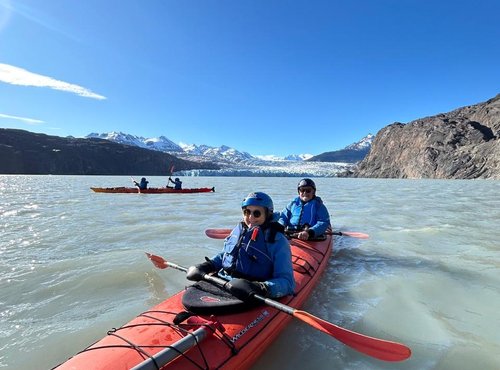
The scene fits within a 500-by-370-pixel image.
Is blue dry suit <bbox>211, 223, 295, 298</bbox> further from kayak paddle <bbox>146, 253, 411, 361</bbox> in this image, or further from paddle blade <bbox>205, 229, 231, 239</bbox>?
paddle blade <bbox>205, 229, 231, 239</bbox>

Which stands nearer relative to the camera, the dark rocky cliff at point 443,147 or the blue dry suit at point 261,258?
the blue dry suit at point 261,258

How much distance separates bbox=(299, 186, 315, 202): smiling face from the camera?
8.48m

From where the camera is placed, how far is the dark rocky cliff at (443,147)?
86125mm

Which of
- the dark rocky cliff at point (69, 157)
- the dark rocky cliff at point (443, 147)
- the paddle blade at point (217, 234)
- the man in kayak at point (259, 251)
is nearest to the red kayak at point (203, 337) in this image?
the man in kayak at point (259, 251)

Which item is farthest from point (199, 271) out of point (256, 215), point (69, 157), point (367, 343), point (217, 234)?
point (69, 157)

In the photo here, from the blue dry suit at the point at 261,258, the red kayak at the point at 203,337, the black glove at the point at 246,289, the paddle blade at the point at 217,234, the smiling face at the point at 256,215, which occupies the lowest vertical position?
the paddle blade at the point at 217,234

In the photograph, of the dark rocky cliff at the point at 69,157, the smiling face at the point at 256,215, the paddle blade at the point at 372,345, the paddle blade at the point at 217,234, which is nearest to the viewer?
the paddle blade at the point at 372,345

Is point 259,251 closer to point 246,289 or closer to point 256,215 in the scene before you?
point 256,215

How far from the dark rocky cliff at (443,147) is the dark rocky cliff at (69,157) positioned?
88.3 meters

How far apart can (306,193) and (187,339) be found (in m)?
5.63

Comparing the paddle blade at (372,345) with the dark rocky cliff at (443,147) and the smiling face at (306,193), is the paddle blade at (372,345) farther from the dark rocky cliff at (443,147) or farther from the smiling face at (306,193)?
the dark rocky cliff at (443,147)

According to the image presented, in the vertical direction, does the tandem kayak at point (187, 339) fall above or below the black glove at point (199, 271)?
below

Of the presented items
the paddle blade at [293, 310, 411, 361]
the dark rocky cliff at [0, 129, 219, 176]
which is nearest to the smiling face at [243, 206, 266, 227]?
the paddle blade at [293, 310, 411, 361]

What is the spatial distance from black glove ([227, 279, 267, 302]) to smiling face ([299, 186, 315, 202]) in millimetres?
4410
